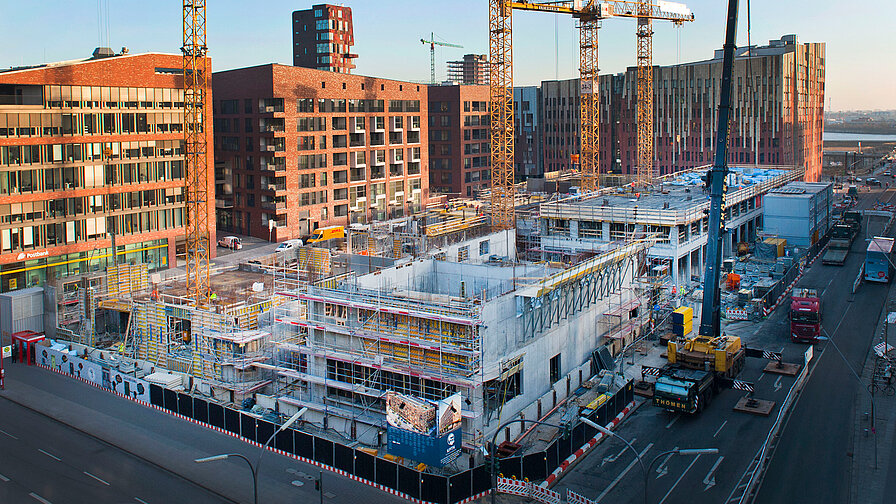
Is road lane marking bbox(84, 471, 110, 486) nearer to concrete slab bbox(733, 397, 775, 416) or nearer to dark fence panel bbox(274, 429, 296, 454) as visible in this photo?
dark fence panel bbox(274, 429, 296, 454)

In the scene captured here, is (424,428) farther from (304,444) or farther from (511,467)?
(304,444)

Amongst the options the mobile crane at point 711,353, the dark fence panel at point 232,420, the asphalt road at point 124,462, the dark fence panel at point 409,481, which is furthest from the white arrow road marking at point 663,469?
the dark fence panel at point 232,420

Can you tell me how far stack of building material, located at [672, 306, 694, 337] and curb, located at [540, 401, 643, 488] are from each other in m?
14.7

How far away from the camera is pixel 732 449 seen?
3822 cm

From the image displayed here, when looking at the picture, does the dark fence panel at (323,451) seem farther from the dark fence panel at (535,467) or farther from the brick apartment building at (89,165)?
the brick apartment building at (89,165)

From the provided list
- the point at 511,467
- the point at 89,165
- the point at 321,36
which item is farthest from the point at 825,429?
the point at 321,36

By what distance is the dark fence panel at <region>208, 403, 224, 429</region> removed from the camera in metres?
40.8

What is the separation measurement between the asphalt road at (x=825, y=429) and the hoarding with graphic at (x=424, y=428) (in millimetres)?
12979

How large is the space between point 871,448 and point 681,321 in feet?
64.4

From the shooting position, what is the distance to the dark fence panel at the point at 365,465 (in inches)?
1371

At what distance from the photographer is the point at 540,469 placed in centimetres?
3525

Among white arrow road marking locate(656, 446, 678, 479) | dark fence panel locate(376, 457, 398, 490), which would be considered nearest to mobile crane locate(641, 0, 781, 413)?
white arrow road marking locate(656, 446, 678, 479)

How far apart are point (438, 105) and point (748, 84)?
174 ft

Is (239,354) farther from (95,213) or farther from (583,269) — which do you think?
(95,213)
